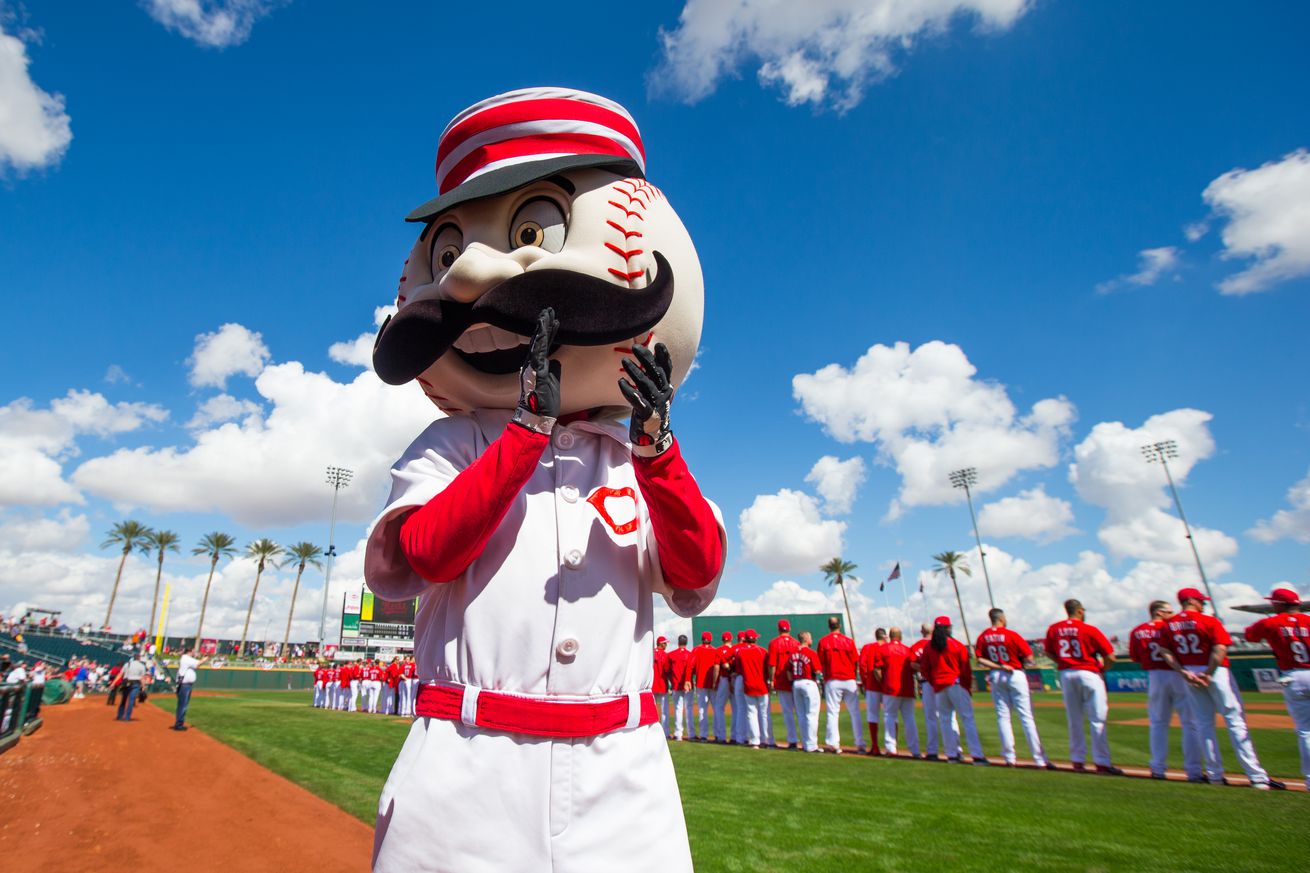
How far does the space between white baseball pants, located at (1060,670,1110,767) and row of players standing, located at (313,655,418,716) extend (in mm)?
17100

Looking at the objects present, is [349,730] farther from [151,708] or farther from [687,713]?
[151,708]

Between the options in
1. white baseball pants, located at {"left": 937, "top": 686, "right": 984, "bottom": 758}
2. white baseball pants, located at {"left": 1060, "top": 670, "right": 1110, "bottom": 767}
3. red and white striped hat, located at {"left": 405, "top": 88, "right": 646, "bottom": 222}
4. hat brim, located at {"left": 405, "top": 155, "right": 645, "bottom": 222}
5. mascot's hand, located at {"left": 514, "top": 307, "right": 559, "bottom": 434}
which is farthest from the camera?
white baseball pants, located at {"left": 937, "top": 686, "right": 984, "bottom": 758}

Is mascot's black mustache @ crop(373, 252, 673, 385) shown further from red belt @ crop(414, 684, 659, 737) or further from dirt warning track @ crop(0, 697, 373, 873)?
dirt warning track @ crop(0, 697, 373, 873)

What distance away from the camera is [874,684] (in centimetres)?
1138

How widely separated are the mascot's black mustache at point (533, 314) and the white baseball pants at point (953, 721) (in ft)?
31.2

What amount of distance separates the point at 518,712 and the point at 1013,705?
10102mm

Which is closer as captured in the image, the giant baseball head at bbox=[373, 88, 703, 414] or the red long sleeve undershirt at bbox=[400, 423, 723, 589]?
the red long sleeve undershirt at bbox=[400, 423, 723, 589]

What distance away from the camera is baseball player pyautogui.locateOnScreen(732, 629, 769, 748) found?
12.6 m

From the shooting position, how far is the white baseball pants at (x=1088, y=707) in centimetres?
852

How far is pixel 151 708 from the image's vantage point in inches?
869

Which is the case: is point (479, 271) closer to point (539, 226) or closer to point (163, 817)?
point (539, 226)

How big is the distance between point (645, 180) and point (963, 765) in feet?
31.2

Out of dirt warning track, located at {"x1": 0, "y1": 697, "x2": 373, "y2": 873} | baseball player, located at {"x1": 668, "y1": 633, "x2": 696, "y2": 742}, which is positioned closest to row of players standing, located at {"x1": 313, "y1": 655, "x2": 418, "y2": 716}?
baseball player, located at {"x1": 668, "y1": 633, "x2": 696, "y2": 742}

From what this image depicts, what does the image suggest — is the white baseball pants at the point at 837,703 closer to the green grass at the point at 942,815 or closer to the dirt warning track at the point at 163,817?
the green grass at the point at 942,815
